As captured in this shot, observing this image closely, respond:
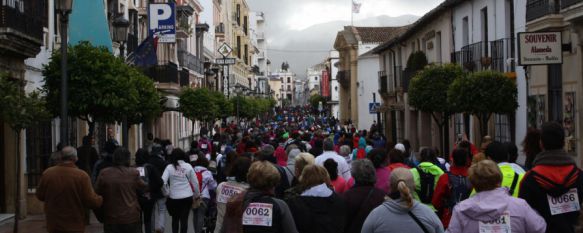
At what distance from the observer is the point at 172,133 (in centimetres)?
4828

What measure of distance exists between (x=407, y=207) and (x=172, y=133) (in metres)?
42.3

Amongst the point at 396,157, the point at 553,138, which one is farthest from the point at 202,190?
the point at 553,138

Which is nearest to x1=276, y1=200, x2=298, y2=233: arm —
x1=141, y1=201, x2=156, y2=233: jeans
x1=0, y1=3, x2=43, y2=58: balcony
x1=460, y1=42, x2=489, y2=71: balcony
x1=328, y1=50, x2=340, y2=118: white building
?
x1=141, y1=201, x2=156, y2=233: jeans

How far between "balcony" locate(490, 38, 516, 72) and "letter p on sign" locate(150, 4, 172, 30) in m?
11.2

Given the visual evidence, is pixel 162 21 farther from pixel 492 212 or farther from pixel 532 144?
pixel 492 212

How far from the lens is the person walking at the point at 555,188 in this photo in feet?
22.4

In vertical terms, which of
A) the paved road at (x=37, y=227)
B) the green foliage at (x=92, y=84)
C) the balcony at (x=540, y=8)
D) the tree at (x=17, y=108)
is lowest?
the paved road at (x=37, y=227)

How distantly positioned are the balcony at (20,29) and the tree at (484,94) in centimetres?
919

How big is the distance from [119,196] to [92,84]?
806cm

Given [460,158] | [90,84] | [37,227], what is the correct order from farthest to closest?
[90,84] → [37,227] → [460,158]

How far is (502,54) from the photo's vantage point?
78.0ft

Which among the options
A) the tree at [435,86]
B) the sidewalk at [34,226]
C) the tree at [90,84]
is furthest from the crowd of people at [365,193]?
the tree at [435,86]

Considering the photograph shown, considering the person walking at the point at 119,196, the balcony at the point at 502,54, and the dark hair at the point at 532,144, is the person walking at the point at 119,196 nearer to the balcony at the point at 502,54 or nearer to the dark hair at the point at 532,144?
the dark hair at the point at 532,144

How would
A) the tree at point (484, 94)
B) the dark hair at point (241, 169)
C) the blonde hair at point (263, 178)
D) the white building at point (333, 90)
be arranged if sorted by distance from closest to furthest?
the blonde hair at point (263, 178), the dark hair at point (241, 169), the tree at point (484, 94), the white building at point (333, 90)
